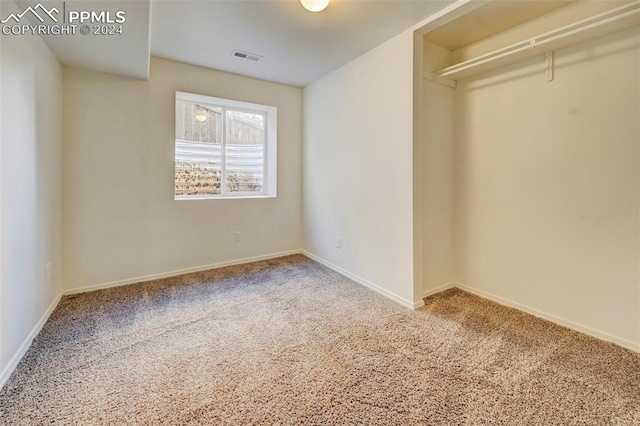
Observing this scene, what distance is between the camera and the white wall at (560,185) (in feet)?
6.33

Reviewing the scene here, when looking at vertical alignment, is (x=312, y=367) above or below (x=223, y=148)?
below

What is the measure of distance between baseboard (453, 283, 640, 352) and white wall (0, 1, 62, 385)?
3.53 m

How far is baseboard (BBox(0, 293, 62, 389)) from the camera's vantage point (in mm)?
1582

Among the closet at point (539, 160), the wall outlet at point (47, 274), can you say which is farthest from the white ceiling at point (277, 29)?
the wall outlet at point (47, 274)

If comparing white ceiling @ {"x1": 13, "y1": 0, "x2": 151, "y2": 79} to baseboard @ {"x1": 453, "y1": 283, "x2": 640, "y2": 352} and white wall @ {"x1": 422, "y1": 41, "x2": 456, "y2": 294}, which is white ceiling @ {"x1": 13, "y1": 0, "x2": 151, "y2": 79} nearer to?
white wall @ {"x1": 422, "y1": 41, "x2": 456, "y2": 294}

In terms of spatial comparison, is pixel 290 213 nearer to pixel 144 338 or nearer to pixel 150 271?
pixel 150 271

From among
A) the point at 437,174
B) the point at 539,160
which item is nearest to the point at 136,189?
the point at 437,174

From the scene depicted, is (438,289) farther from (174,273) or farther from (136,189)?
(136,189)

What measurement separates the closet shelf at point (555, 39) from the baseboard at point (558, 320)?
2.06m

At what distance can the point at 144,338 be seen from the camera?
2.04 metres

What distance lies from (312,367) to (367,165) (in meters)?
1.96

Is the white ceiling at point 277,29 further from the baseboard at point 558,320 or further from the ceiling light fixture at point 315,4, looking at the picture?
the baseboard at point 558,320

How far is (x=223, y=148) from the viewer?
3.81 meters

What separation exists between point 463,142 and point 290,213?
238 centimetres
